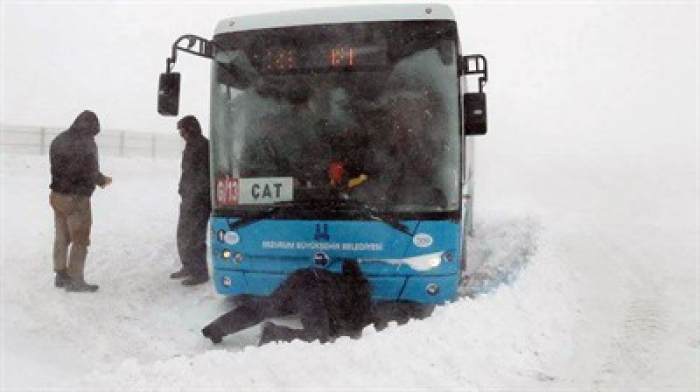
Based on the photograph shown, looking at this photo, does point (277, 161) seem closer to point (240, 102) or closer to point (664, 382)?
point (240, 102)

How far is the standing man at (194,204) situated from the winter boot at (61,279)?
1.26 m

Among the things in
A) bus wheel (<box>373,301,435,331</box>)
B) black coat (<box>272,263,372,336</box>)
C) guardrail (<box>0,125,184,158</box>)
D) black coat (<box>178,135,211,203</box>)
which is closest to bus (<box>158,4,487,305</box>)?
bus wheel (<box>373,301,435,331</box>)

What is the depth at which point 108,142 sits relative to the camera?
31.7 meters

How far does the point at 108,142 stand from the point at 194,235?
25408 millimetres

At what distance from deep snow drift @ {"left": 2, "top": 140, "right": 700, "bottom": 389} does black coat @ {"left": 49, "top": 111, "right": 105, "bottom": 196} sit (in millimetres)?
1182

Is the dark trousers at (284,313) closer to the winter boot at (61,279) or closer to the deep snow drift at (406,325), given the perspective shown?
the deep snow drift at (406,325)

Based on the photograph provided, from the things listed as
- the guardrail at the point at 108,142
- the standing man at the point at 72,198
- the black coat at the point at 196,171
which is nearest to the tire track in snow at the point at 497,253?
the black coat at the point at 196,171

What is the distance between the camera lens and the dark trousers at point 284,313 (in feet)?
18.3

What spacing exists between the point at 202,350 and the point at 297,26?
3.39 meters

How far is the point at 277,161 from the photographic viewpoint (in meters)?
6.78

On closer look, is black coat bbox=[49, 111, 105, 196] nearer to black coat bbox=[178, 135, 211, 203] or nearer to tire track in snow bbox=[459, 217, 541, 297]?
black coat bbox=[178, 135, 211, 203]

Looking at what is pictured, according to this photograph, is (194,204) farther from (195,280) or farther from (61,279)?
(61,279)

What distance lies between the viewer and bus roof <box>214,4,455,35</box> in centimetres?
682

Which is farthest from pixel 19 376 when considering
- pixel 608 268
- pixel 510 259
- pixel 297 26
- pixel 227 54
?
pixel 608 268
